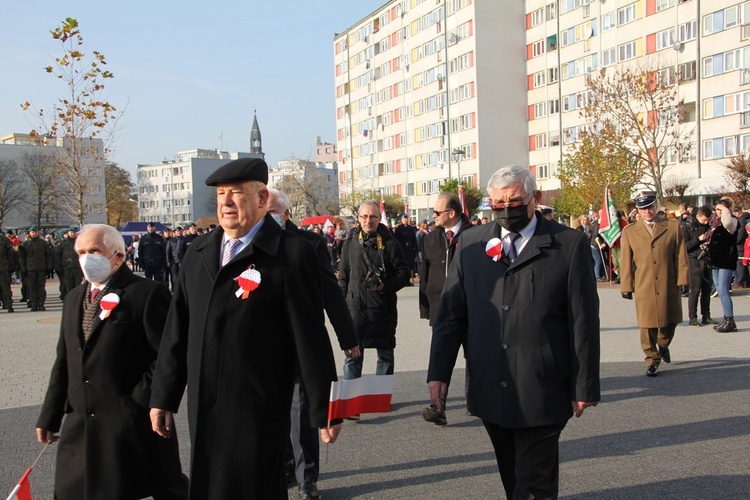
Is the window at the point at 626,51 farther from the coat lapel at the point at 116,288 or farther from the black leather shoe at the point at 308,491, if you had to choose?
the coat lapel at the point at 116,288

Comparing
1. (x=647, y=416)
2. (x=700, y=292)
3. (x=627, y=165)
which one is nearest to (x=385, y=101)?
(x=627, y=165)

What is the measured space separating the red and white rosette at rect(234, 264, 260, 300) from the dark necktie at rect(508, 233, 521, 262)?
4.84 feet

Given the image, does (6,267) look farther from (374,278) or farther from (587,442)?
(587,442)

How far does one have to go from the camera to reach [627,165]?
144ft

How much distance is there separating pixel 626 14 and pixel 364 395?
185 feet

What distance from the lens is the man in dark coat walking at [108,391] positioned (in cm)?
412

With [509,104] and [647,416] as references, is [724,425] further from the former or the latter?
[509,104]

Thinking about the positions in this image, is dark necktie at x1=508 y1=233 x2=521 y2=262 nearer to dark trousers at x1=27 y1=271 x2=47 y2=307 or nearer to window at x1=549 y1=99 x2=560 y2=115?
dark trousers at x1=27 y1=271 x2=47 y2=307

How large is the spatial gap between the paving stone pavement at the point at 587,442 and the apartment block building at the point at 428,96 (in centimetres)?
5988

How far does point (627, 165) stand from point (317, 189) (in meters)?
54.7

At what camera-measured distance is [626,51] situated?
181 feet

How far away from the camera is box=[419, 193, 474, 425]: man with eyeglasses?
7.30m

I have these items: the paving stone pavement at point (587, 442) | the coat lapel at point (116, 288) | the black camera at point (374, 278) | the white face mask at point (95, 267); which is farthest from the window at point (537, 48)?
the white face mask at point (95, 267)

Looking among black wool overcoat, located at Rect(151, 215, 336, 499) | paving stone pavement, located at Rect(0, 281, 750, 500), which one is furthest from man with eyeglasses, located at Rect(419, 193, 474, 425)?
black wool overcoat, located at Rect(151, 215, 336, 499)
